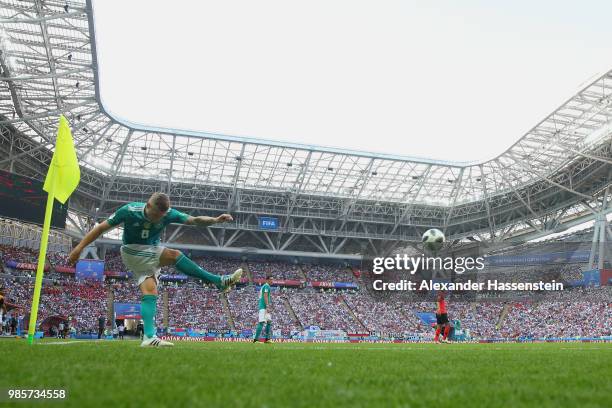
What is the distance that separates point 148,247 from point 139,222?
0.40 metres

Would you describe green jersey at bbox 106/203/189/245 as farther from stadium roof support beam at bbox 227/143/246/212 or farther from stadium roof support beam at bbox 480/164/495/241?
stadium roof support beam at bbox 480/164/495/241

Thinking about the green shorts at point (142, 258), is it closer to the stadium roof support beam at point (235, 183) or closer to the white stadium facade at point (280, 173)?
the white stadium facade at point (280, 173)

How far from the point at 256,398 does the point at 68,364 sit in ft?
7.35

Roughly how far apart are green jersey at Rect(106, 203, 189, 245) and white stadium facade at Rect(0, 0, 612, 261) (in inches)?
953

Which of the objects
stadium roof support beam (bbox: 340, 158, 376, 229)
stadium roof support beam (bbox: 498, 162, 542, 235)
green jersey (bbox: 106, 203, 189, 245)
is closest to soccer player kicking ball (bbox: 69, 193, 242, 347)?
green jersey (bbox: 106, 203, 189, 245)

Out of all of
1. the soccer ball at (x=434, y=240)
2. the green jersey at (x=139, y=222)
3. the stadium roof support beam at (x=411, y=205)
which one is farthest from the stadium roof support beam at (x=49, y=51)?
the stadium roof support beam at (x=411, y=205)

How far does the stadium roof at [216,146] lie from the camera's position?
30188mm

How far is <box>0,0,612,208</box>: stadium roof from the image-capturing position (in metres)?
30.2

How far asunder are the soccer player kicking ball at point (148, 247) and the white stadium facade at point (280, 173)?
79.5 ft

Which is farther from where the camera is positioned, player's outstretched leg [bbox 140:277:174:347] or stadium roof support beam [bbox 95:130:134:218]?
stadium roof support beam [bbox 95:130:134:218]

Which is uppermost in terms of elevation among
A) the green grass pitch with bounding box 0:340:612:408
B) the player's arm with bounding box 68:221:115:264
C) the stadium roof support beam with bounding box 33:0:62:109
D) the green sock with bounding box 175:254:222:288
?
the stadium roof support beam with bounding box 33:0:62:109

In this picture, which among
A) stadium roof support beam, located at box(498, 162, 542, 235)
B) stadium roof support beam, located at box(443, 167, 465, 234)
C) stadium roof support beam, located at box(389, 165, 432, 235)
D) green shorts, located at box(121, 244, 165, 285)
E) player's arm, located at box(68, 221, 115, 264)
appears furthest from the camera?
stadium roof support beam, located at box(443, 167, 465, 234)

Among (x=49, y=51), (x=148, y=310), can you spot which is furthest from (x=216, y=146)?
(x=148, y=310)

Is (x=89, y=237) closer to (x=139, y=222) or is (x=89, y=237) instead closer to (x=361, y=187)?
(x=139, y=222)
